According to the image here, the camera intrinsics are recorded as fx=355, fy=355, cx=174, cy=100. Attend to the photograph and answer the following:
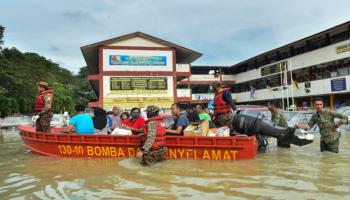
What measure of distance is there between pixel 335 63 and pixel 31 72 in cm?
4150

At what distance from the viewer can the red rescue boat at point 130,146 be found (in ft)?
26.2

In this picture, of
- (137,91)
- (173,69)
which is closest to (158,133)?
(137,91)

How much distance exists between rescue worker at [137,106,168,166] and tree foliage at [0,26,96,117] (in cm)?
3453

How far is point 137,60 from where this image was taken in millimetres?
31953

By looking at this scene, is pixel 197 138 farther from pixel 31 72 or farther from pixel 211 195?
pixel 31 72

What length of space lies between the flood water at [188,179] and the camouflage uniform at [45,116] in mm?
1999

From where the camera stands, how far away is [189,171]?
705cm

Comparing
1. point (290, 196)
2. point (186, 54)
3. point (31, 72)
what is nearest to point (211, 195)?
point (290, 196)

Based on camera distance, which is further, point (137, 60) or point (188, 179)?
point (137, 60)

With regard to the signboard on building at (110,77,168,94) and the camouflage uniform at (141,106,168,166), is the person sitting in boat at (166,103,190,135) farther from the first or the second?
the signboard on building at (110,77,168,94)

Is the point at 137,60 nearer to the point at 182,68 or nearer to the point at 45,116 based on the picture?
the point at 182,68

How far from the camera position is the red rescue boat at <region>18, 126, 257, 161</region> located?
7.98 m

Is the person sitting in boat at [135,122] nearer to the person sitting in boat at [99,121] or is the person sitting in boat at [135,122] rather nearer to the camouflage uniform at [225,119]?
the person sitting in boat at [99,121]

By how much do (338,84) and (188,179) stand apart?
26.6m
